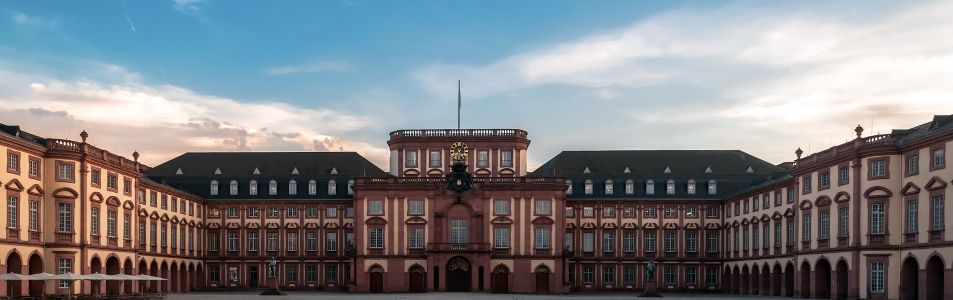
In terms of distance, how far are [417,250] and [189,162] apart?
2794 cm

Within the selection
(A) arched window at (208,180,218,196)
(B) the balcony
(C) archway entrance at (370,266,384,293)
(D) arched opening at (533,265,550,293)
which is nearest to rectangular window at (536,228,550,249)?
(D) arched opening at (533,265,550,293)

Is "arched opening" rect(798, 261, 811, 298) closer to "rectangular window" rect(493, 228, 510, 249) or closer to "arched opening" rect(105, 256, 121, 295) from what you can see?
"rectangular window" rect(493, 228, 510, 249)

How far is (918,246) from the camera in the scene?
194 feet

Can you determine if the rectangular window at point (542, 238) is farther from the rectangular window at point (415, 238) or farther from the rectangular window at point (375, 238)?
the rectangular window at point (375, 238)

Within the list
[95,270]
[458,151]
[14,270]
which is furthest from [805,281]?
[14,270]

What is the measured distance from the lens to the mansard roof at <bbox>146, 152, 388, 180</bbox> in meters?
104

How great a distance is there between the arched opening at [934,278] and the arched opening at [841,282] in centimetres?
867

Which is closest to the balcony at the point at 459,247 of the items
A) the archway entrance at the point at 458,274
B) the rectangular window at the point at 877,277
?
the archway entrance at the point at 458,274

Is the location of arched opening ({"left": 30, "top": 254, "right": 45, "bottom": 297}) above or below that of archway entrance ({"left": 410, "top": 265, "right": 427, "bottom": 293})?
above

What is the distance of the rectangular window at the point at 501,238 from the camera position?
303ft

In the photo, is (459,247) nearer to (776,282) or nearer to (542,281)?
(542,281)

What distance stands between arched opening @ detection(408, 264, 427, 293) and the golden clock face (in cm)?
1069

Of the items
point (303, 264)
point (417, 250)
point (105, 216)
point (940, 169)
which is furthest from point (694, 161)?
point (105, 216)

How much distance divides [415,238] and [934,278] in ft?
152
